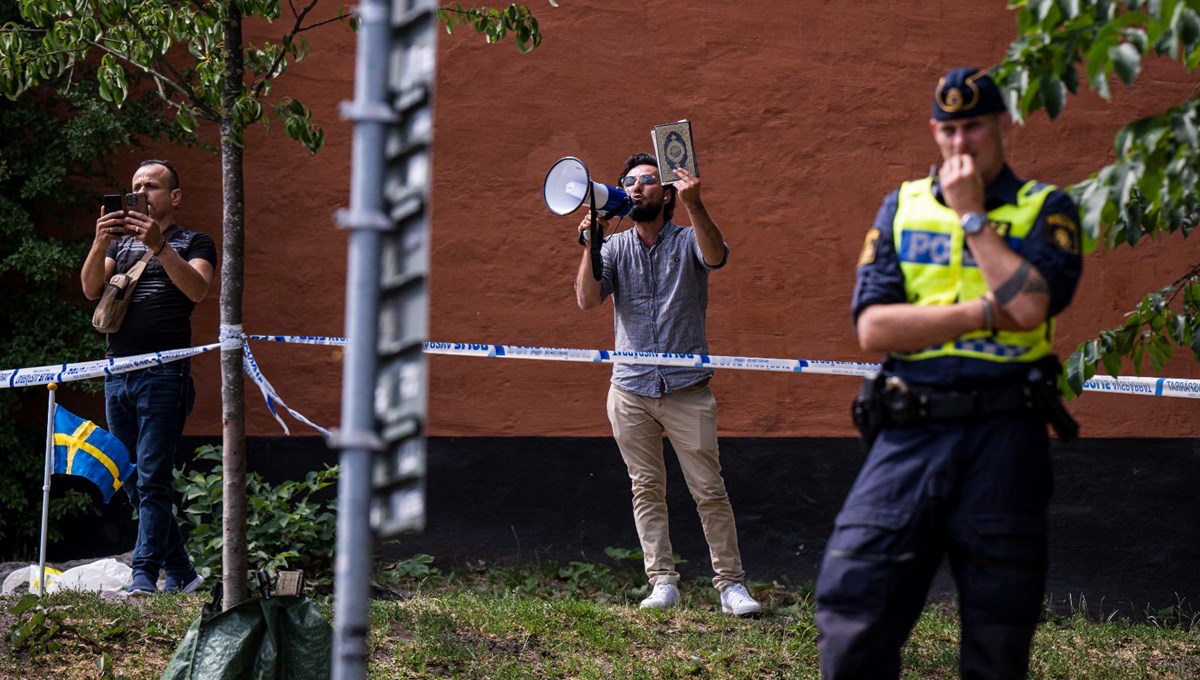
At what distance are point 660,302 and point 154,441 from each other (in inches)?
95.4

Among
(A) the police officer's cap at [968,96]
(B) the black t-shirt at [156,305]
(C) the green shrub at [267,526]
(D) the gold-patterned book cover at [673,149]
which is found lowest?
(C) the green shrub at [267,526]

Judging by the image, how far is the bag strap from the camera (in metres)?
6.39

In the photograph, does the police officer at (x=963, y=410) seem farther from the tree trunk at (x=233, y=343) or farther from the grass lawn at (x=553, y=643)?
the tree trunk at (x=233, y=343)

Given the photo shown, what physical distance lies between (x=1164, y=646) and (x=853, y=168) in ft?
9.91

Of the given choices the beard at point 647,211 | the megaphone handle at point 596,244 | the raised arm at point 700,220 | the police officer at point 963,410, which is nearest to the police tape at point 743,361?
the megaphone handle at point 596,244

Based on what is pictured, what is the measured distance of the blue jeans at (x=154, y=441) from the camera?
627 centimetres

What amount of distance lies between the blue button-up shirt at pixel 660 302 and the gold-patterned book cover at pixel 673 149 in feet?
1.46

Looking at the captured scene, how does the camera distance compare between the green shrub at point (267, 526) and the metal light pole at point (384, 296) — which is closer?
the metal light pole at point (384, 296)

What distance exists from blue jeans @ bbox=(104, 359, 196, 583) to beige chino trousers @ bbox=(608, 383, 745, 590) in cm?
205

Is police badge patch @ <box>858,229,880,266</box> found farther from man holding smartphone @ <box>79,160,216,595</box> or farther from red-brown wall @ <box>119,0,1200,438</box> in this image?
red-brown wall @ <box>119,0,1200,438</box>

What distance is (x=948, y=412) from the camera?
341 centimetres

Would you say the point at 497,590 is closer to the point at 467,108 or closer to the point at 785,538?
the point at 785,538

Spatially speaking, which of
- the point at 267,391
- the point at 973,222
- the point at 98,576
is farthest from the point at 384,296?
the point at 98,576

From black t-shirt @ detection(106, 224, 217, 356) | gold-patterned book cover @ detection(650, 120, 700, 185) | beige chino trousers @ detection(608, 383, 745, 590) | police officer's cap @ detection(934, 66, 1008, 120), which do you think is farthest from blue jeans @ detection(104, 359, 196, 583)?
police officer's cap @ detection(934, 66, 1008, 120)
